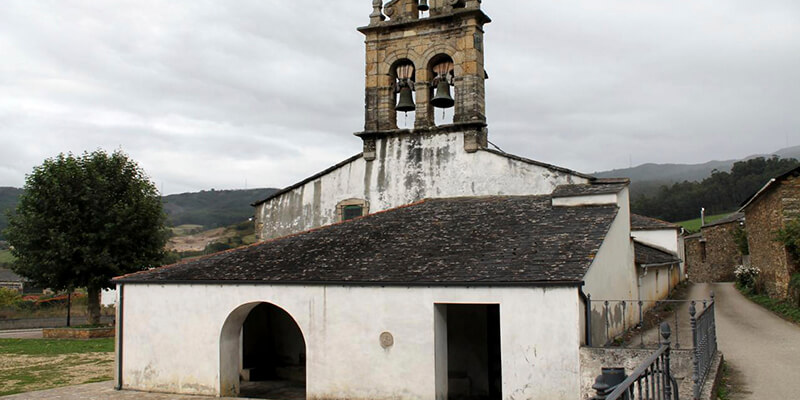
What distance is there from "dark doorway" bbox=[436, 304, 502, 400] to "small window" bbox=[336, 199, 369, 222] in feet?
17.2

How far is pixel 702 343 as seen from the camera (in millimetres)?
9500

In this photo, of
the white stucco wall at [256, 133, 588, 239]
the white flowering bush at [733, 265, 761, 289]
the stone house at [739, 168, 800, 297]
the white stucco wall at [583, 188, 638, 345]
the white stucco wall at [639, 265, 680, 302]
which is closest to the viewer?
the white stucco wall at [583, 188, 638, 345]

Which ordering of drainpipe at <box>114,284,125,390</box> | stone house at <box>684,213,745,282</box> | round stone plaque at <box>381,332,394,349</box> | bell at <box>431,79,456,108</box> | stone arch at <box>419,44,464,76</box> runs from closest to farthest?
round stone plaque at <box>381,332,394,349</box>
drainpipe at <box>114,284,125,390</box>
stone arch at <box>419,44,464,76</box>
bell at <box>431,79,456,108</box>
stone house at <box>684,213,745,282</box>

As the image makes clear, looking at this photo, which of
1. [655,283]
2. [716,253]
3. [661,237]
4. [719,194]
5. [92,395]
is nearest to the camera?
[92,395]

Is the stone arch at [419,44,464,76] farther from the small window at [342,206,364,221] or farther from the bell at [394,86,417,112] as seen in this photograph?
the small window at [342,206,364,221]

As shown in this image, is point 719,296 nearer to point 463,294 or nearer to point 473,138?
point 473,138

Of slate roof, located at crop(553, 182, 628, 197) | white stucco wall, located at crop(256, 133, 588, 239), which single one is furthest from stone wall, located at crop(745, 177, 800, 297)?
white stucco wall, located at crop(256, 133, 588, 239)

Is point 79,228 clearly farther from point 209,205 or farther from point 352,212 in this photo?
point 209,205

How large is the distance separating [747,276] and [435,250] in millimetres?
21714

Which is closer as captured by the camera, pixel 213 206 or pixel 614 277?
pixel 614 277

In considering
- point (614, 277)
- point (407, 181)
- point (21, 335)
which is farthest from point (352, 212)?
point (21, 335)

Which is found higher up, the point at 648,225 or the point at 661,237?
the point at 648,225

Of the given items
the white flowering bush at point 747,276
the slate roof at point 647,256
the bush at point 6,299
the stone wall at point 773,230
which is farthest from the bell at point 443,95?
the bush at point 6,299

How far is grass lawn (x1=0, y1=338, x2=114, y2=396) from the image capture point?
50.4 feet
